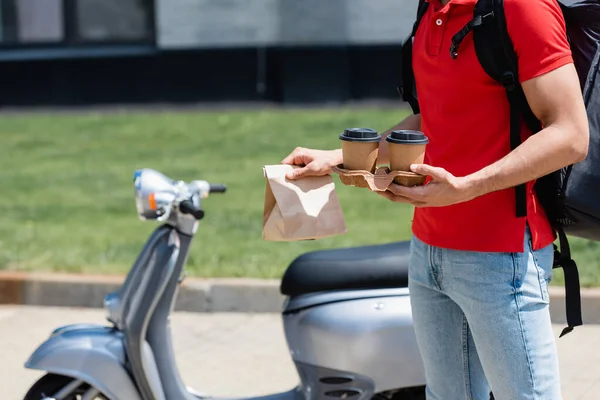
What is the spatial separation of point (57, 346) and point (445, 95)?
70.6 inches

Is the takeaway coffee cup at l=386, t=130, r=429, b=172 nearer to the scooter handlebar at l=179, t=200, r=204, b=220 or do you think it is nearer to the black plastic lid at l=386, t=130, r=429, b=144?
the black plastic lid at l=386, t=130, r=429, b=144

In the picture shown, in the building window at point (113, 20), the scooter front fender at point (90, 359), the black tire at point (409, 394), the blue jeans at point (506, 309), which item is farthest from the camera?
the building window at point (113, 20)

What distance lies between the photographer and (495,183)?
2000mm

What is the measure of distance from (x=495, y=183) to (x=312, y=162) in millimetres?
584

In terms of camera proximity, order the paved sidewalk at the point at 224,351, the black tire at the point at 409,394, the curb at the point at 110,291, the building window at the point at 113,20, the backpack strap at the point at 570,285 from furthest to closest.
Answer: the building window at the point at 113,20 → the curb at the point at 110,291 → the paved sidewalk at the point at 224,351 → the black tire at the point at 409,394 → the backpack strap at the point at 570,285

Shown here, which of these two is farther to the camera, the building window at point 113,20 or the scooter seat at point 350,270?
the building window at point 113,20

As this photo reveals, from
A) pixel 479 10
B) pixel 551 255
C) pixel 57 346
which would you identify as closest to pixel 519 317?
pixel 551 255

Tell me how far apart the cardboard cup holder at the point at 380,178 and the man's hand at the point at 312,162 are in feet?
0.82

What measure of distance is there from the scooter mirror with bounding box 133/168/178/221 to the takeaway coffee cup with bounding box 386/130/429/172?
4.72ft

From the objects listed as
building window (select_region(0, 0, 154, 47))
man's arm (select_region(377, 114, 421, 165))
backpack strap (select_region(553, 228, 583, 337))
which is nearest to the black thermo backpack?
backpack strap (select_region(553, 228, 583, 337))

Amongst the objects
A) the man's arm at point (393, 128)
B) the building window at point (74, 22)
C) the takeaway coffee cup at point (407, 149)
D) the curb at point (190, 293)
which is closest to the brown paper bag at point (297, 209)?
the man's arm at point (393, 128)

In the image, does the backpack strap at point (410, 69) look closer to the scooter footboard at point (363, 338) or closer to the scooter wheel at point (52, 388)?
the scooter footboard at point (363, 338)

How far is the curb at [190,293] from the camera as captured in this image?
16.7 feet

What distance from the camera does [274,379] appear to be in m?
4.58
